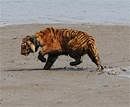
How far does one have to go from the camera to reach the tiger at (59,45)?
41.3ft

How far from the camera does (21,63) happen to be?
543 inches

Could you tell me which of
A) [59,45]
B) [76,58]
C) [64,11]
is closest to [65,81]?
[59,45]

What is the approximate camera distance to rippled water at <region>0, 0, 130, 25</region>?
24078 millimetres

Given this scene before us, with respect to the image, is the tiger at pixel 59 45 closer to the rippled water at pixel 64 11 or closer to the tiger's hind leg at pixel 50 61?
the tiger's hind leg at pixel 50 61

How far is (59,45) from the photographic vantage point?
12641 millimetres

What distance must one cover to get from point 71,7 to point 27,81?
60.3 feet

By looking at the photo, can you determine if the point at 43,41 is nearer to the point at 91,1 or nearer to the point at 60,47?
the point at 60,47

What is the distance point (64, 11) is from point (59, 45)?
1484cm

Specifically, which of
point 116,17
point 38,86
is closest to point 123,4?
point 116,17

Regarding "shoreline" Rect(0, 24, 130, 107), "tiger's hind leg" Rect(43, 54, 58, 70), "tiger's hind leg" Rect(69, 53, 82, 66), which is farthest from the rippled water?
"tiger's hind leg" Rect(43, 54, 58, 70)

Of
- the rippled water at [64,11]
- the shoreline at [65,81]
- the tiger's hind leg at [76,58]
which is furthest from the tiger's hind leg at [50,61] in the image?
the rippled water at [64,11]

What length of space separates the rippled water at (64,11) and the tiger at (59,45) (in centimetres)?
1025

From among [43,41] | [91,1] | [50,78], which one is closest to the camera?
[50,78]

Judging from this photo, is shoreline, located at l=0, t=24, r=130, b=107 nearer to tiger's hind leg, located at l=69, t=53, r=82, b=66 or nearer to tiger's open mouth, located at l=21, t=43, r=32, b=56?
tiger's hind leg, located at l=69, t=53, r=82, b=66
